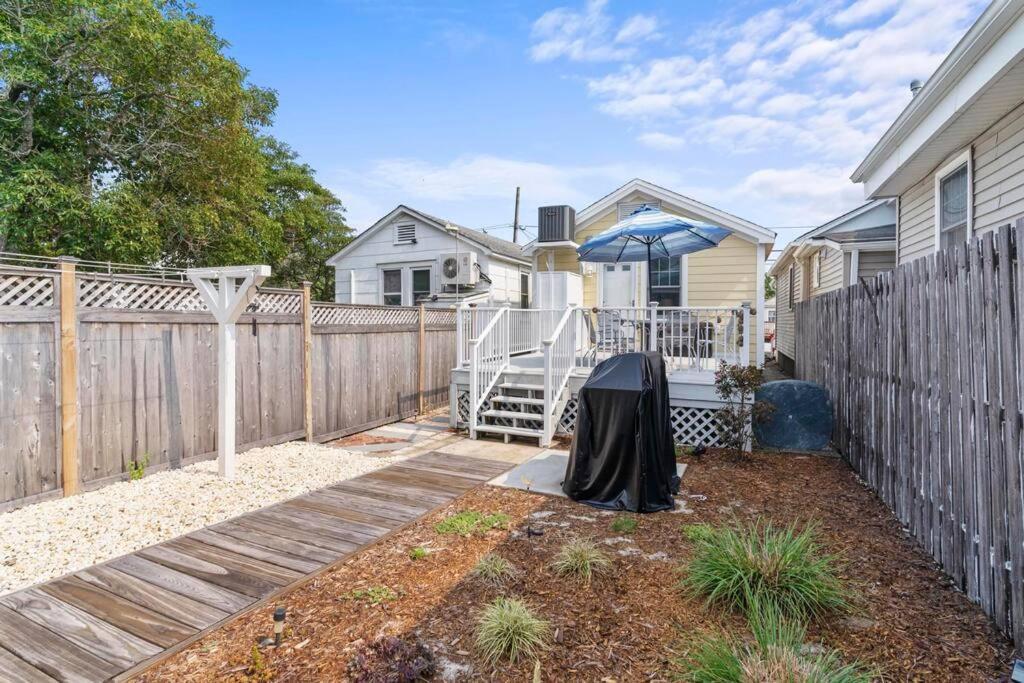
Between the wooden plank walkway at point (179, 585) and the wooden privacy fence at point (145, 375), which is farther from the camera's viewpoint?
the wooden privacy fence at point (145, 375)

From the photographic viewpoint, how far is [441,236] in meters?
12.5

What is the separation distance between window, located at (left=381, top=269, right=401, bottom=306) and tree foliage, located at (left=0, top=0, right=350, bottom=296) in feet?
15.7

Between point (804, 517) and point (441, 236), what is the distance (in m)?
10.2

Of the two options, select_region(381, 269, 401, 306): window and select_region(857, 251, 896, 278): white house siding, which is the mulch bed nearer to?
select_region(857, 251, 896, 278): white house siding

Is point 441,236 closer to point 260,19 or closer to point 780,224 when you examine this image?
point 260,19

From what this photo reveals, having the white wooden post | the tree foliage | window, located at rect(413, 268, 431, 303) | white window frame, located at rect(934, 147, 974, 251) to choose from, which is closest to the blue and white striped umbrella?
white window frame, located at rect(934, 147, 974, 251)

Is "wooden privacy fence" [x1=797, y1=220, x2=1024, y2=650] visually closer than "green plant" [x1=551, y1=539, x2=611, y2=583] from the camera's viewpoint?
Yes

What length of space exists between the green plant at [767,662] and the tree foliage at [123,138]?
1389 centimetres

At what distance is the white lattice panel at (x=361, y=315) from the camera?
6.86 meters

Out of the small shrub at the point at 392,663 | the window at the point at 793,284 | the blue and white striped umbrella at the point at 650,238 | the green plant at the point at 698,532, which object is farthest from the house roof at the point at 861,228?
the small shrub at the point at 392,663

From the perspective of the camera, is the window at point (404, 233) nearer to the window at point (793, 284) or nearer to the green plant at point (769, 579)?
the window at point (793, 284)

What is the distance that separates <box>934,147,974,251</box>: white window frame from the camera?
503 centimetres

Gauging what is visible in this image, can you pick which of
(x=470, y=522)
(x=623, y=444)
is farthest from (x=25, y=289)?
(x=623, y=444)

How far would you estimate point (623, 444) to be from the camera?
4.36 meters
